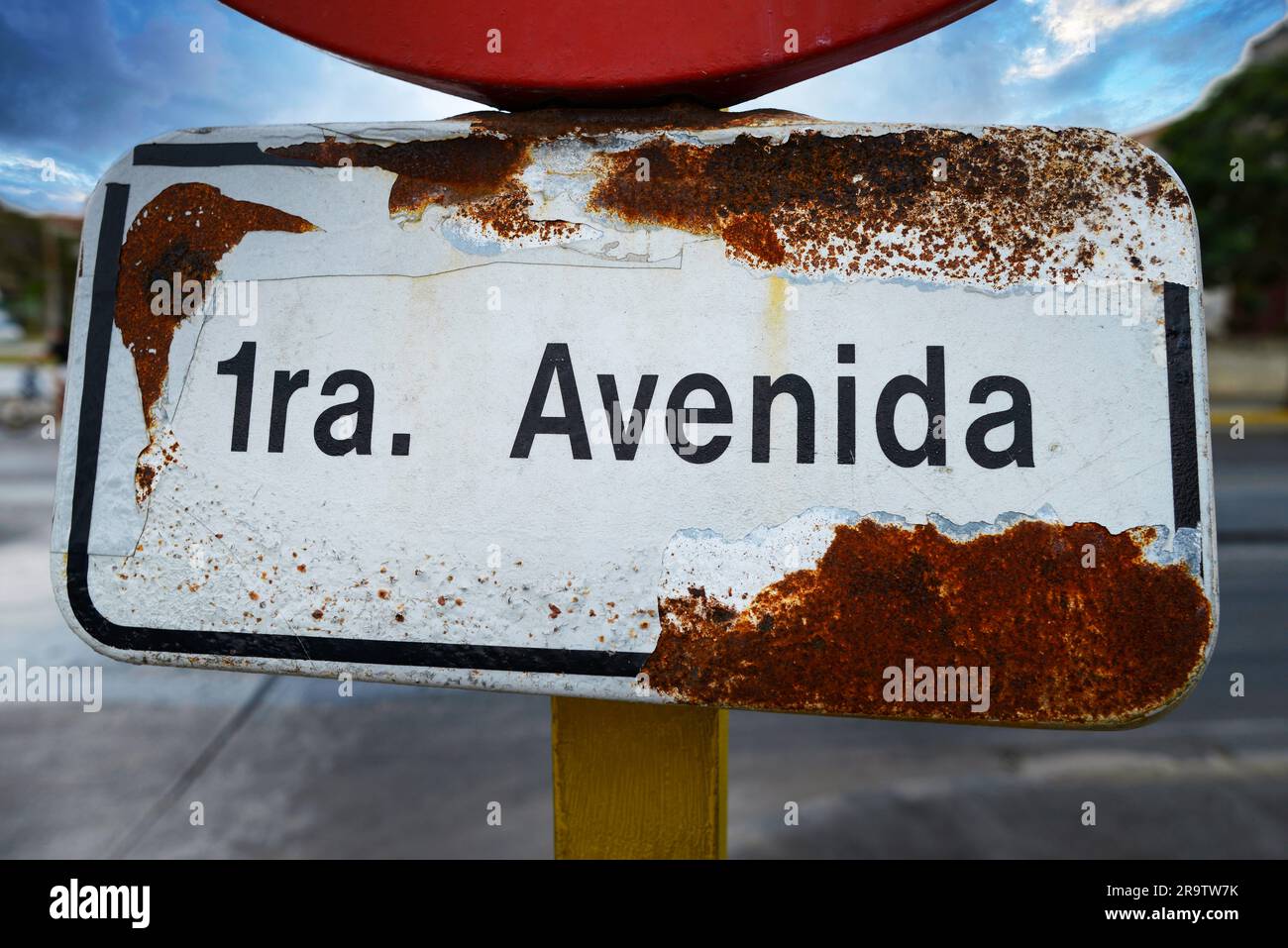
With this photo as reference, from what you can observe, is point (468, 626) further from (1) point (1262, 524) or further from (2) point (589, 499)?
(1) point (1262, 524)

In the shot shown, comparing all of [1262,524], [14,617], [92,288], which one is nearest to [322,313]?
[92,288]

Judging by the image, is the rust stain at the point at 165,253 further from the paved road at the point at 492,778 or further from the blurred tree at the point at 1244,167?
the blurred tree at the point at 1244,167

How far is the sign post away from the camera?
0.55 m

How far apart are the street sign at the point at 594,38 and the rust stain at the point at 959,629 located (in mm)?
337

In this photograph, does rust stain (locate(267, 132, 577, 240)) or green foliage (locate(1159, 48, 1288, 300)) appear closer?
rust stain (locate(267, 132, 577, 240))

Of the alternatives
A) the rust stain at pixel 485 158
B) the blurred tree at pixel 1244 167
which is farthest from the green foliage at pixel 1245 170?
the rust stain at pixel 485 158

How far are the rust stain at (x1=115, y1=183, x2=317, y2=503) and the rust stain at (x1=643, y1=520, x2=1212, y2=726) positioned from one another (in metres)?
0.40

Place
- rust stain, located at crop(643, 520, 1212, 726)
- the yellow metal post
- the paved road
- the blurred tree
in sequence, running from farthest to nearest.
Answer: the blurred tree
the paved road
the yellow metal post
rust stain, located at crop(643, 520, 1212, 726)

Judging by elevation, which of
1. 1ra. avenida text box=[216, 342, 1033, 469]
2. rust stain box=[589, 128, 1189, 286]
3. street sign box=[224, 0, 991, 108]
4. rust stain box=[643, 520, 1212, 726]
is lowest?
rust stain box=[643, 520, 1212, 726]

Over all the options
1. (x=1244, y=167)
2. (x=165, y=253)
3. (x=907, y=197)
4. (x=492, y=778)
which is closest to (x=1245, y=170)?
(x=1244, y=167)

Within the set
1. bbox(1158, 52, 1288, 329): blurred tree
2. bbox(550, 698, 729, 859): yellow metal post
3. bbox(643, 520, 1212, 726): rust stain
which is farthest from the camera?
bbox(1158, 52, 1288, 329): blurred tree

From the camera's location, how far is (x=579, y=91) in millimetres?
609

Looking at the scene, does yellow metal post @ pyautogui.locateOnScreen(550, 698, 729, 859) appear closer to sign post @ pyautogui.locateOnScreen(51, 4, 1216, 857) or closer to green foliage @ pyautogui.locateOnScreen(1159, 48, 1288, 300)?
sign post @ pyautogui.locateOnScreen(51, 4, 1216, 857)

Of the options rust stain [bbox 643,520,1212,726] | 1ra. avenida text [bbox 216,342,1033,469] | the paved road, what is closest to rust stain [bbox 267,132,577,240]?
1ra. avenida text [bbox 216,342,1033,469]
